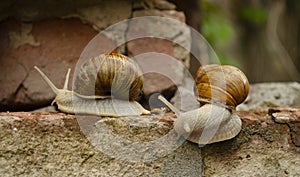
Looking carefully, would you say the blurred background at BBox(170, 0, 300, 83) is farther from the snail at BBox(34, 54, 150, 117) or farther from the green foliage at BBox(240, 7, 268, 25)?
the snail at BBox(34, 54, 150, 117)

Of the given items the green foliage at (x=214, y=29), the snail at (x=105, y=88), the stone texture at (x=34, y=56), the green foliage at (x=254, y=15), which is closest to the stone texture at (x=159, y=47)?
the stone texture at (x=34, y=56)

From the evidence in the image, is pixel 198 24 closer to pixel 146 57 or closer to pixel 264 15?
pixel 146 57

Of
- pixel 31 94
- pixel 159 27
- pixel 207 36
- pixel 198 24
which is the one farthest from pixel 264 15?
pixel 31 94

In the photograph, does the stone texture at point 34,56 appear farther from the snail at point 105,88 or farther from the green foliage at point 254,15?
the green foliage at point 254,15

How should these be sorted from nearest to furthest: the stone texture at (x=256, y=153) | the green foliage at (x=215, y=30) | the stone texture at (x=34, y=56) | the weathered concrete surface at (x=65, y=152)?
1. the weathered concrete surface at (x=65, y=152)
2. the stone texture at (x=256, y=153)
3. the stone texture at (x=34, y=56)
4. the green foliage at (x=215, y=30)

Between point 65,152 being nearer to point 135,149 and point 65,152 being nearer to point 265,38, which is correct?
point 135,149

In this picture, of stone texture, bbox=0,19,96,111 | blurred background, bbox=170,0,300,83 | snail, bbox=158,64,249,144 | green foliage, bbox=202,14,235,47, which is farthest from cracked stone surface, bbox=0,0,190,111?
blurred background, bbox=170,0,300,83
